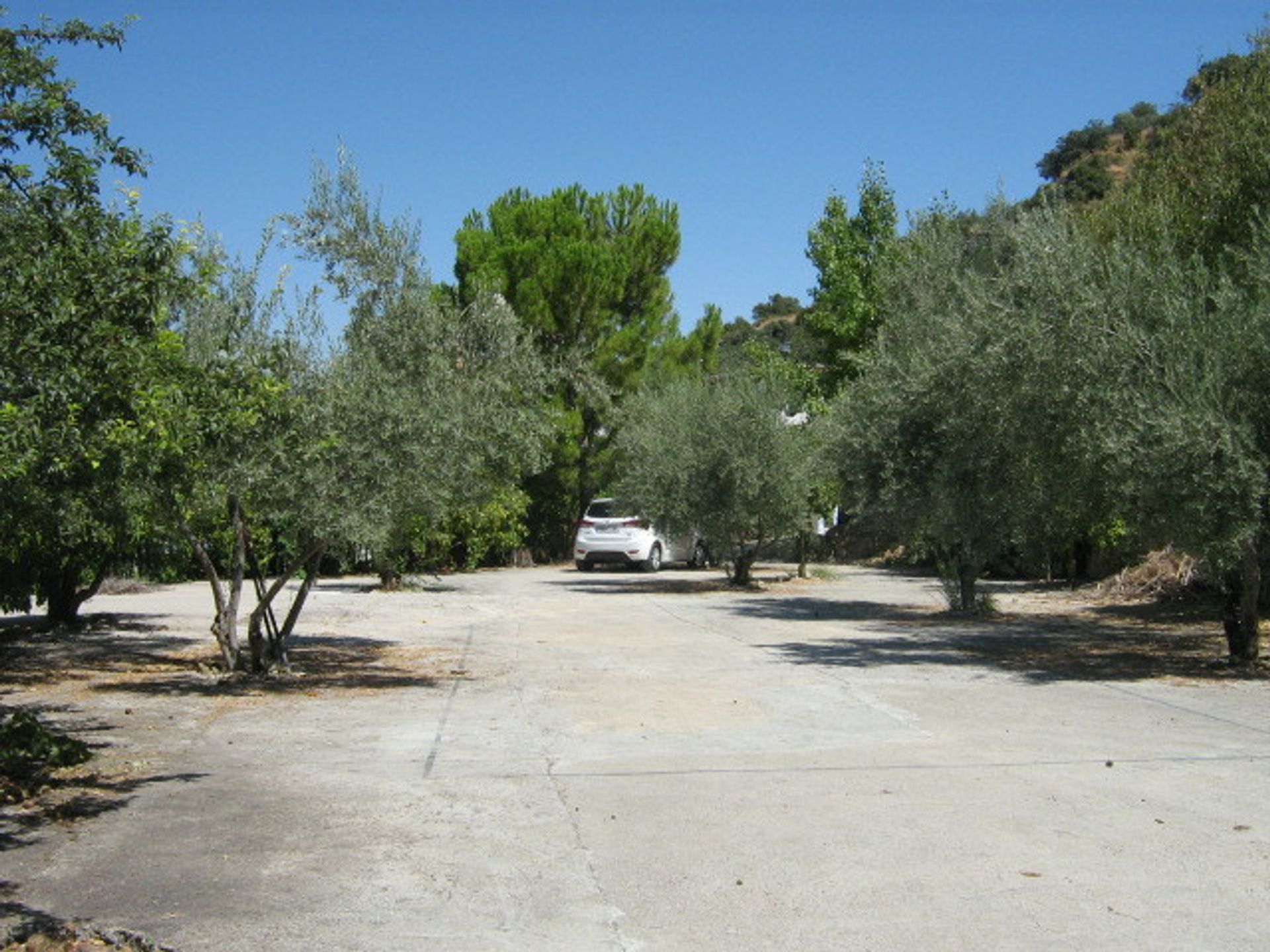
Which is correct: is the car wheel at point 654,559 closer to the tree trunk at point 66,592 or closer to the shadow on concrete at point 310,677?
the tree trunk at point 66,592

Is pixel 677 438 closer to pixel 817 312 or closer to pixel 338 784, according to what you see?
pixel 817 312

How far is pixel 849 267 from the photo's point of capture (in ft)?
100

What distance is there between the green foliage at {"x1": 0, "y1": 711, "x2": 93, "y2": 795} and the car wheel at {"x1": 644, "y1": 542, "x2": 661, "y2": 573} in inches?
948

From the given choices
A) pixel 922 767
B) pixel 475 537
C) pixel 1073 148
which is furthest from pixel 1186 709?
pixel 1073 148

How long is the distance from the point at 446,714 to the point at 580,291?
75.6 feet

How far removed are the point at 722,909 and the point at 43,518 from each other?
564cm

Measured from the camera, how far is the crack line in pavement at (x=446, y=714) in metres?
8.41

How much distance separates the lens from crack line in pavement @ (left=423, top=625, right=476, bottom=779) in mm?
8406

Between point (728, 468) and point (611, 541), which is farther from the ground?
point (728, 468)

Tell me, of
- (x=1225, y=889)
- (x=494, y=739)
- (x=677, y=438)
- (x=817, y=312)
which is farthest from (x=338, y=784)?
(x=817, y=312)

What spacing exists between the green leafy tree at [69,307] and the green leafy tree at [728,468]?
16.9 meters

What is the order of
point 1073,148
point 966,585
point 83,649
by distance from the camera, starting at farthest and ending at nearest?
point 1073,148
point 966,585
point 83,649

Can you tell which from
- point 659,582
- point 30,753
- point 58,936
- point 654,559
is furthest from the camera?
point 654,559

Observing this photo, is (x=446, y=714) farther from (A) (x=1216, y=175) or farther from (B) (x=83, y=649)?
(A) (x=1216, y=175)
